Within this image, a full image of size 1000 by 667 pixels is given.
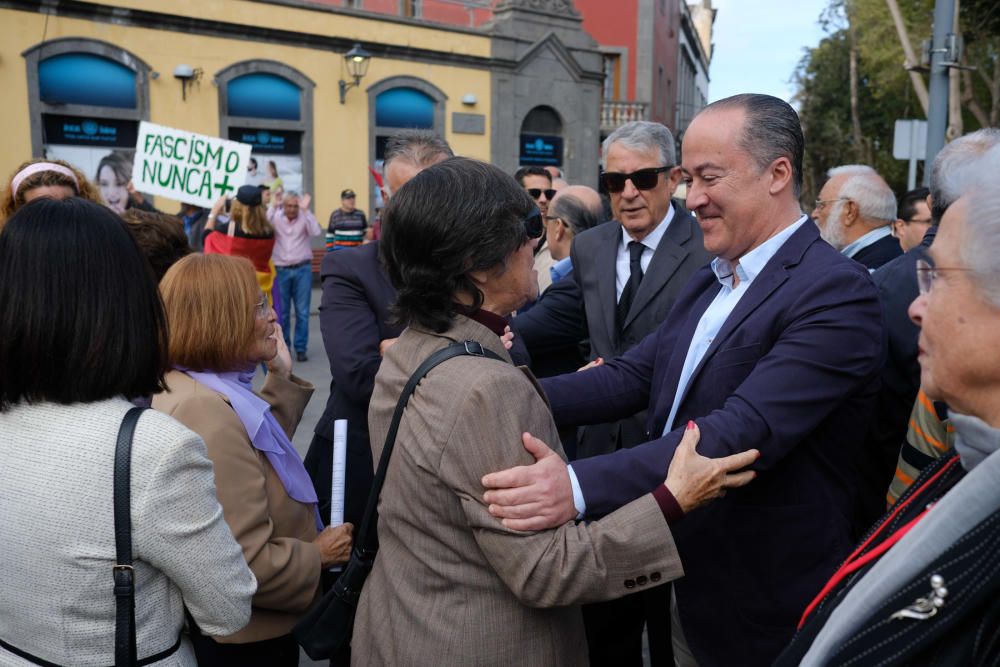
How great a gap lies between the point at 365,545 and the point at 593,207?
331cm

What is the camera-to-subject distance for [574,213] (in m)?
4.90

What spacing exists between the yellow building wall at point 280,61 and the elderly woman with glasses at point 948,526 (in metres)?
15.7

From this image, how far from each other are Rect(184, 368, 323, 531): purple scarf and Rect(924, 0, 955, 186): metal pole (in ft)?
24.3

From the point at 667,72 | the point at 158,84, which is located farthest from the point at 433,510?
the point at 667,72

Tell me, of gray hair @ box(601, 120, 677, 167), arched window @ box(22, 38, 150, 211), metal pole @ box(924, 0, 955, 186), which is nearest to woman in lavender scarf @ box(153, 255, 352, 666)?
gray hair @ box(601, 120, 677, 167)

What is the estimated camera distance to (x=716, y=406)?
2.12 metres

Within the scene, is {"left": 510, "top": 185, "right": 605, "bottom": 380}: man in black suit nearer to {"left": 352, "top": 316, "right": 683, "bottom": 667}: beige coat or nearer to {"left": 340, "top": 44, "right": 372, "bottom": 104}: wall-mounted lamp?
{"left": 352, "top": 316, "right": 683, "bottom": 667}: beige coat

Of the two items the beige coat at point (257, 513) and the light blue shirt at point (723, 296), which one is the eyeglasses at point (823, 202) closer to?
the light blue shirt at point (723, 296)

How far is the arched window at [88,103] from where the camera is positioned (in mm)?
14211

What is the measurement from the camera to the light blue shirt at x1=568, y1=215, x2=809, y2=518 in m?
2.22

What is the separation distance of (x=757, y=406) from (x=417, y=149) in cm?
204

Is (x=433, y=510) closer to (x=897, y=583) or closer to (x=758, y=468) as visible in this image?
(x=758, y=468)

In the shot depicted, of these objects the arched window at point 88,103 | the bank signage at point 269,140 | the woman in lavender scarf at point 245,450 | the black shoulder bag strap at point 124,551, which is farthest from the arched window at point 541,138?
the black shoulder bag strap at point 124,551

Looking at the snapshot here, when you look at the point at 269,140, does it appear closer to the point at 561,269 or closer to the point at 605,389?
the point at 561,269
